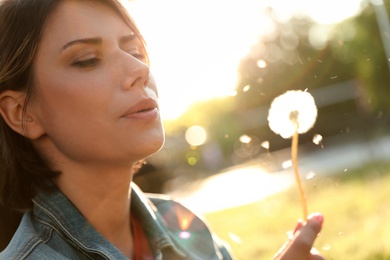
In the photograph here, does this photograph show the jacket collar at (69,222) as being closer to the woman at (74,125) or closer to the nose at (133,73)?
the woman at (74,125)

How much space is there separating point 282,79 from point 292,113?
2.54 m

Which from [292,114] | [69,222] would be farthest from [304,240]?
[69,222]

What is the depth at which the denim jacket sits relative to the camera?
177 centimetres

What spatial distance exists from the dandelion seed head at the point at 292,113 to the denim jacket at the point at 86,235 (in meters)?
0.57

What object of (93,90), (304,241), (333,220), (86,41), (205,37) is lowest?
(333,220)

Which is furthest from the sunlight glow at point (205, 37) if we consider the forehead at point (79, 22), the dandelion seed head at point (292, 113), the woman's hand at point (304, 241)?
the woman's hand at point (304, 241)

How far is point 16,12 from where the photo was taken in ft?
6.23

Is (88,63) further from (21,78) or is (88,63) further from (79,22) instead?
(21,78)

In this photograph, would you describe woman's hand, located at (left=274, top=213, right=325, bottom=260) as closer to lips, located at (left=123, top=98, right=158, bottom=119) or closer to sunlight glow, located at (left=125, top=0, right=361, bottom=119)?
lips, located at (left=123, top=98, right=158, bottom=119)

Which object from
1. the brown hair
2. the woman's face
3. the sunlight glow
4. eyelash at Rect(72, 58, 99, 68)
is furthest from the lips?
the sunlight glow

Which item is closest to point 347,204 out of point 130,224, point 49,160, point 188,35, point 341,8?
point 341,8

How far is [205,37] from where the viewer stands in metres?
2.56

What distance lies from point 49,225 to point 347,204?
291 cm

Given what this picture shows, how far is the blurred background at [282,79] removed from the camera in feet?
8.39
